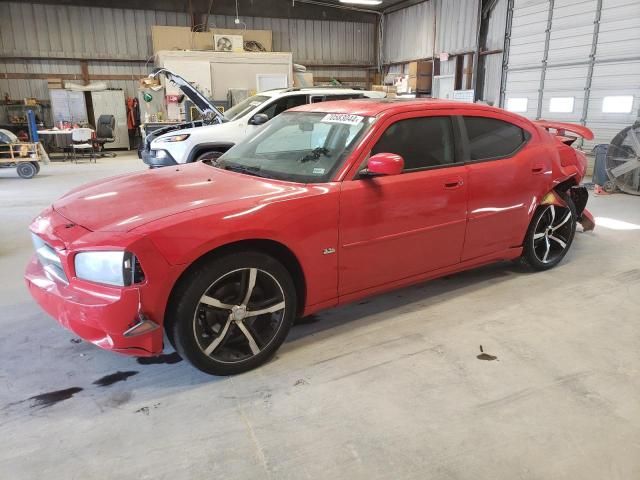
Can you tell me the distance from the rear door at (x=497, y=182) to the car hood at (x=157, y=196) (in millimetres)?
1371

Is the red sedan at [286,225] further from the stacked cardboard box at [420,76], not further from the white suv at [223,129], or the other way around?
the stacked cardboard box at [420,76]

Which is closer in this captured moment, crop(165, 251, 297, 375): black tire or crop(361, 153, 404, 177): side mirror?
crop(165, 251, 297, 375): black tire

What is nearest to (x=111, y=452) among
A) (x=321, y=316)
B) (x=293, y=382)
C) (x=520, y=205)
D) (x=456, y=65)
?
(x=293, y=382)

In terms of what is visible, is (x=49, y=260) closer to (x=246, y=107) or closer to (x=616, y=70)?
(x=246, y=107)

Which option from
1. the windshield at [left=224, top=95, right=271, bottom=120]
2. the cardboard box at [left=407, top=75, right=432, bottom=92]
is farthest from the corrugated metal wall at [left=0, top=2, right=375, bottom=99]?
the windshield at [left=224, top=95, right=271, bottom=120]

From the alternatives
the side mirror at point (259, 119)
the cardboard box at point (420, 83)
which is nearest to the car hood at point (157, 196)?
the side mirror at point (259, 119)

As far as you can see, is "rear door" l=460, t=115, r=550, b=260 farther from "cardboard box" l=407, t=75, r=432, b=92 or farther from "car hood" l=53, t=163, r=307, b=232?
"cardboard box" l=407, t=75, r=432, b=92

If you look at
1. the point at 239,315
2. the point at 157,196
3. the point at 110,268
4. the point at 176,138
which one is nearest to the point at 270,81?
the point at 176,138

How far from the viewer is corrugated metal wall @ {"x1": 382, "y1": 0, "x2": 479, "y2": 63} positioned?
1411 centimetres

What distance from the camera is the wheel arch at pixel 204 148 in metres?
7.12

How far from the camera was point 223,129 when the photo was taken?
24.1 feet

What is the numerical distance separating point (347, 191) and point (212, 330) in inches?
40.9

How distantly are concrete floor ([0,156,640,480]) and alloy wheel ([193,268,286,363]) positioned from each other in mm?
162

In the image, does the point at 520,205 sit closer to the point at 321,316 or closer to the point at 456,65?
the point at 321,316
